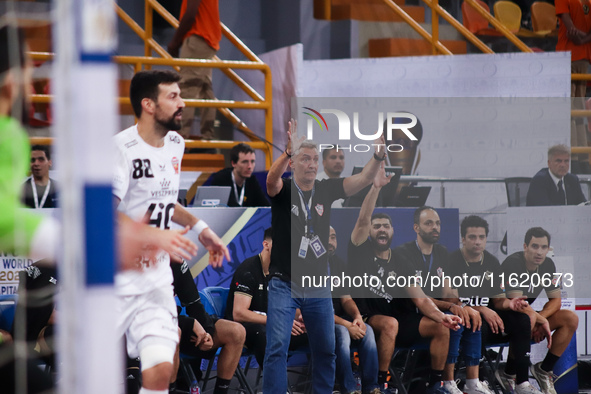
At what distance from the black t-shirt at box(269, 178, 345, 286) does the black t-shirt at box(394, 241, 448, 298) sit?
38.3 inches

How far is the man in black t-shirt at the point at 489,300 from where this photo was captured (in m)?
7.27

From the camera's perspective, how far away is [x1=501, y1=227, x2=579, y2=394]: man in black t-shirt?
7430 millimetres

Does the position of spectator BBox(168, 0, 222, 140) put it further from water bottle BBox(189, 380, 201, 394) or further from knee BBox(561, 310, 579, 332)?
knee BBox(561, 310, 579, 332)

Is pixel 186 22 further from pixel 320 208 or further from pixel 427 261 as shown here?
pixel 427 261

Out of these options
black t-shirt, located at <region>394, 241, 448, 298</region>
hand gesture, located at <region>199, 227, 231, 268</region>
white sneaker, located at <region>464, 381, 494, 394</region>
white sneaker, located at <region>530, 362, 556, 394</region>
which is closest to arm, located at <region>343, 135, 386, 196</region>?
black t-shirt, located at <region>394, 241, 448, 298</region>

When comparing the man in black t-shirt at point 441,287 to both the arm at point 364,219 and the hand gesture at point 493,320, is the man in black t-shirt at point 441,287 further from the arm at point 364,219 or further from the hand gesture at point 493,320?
the arm at point 364,219

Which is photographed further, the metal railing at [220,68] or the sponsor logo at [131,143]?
the metal railing at [220,68]

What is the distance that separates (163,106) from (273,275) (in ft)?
6.24

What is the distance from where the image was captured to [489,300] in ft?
24.8

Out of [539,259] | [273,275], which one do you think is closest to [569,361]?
[539,259]

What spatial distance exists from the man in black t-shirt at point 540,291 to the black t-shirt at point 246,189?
274 centimetres

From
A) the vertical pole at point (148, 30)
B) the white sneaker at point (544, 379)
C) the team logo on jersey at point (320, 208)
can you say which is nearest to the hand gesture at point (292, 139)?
the team logo on jersey at point (320, 208)

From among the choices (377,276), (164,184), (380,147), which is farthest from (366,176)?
(164,184)

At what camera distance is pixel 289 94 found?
32.1 feet
